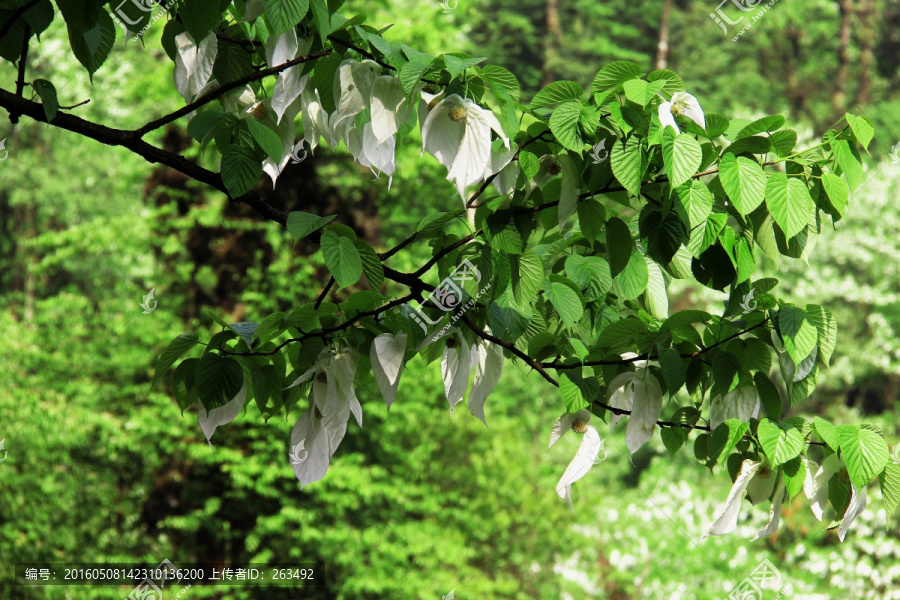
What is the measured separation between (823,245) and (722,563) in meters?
5.75

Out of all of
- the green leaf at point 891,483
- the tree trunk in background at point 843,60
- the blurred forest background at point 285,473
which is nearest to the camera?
the green leaf at point 891,483

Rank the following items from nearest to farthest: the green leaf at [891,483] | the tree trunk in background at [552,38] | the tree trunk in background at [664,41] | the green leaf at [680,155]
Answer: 1. the green leaf at [680,155]
2. the green leaf at [891,483]
3. the tree trunk in background at [664,41]
4. the tree trunk in background at [552,38]

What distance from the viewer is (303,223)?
967 mm

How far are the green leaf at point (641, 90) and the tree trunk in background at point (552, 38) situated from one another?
1607 cm

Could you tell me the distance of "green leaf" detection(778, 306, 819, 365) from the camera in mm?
998

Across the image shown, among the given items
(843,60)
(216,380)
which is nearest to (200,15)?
(216,380)

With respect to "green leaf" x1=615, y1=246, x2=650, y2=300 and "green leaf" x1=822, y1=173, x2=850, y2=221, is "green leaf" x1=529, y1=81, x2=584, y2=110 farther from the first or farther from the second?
"green leaf" x1=822, y1=173, x2=850, y2=221

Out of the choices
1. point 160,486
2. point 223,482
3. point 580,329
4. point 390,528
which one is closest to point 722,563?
point 390,528

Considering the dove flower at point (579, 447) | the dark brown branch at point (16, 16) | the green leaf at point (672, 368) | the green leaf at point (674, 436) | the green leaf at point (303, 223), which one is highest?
the dark brown branch at point (16, 16)

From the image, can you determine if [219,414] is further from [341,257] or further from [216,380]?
[341,257]

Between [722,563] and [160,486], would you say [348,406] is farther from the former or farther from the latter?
[722,563]

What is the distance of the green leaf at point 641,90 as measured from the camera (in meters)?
0.92

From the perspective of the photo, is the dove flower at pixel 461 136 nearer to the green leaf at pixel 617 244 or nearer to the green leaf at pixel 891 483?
the green leaf at pixel 617 244

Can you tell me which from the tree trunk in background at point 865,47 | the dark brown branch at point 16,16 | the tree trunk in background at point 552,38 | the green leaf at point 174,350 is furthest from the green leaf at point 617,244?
the tree trunk in background at point 865,47
